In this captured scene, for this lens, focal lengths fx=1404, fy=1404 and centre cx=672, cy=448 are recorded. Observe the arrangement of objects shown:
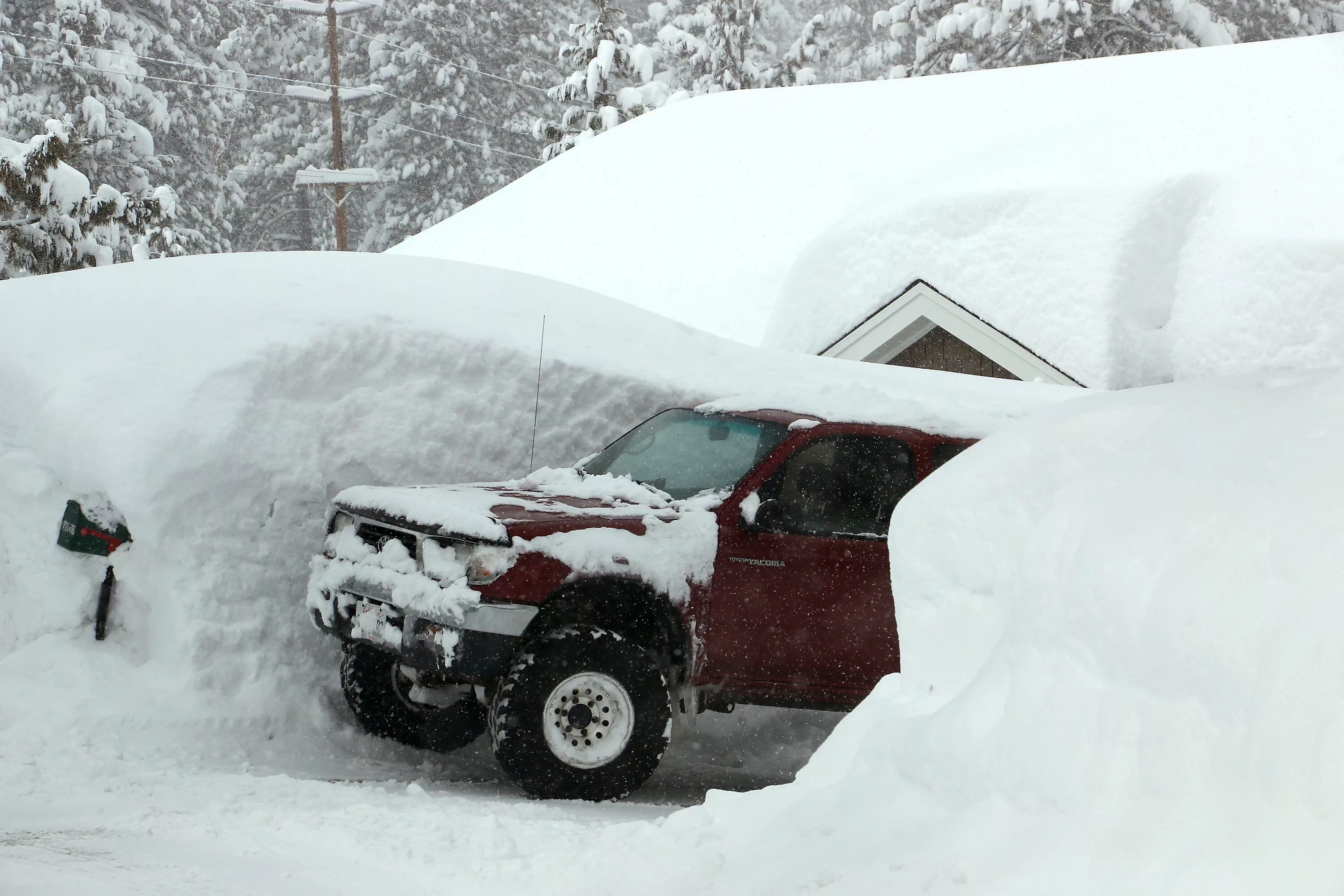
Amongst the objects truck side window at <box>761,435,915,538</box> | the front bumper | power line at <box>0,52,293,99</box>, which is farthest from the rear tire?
power line at <box>0,52,293,99</box>

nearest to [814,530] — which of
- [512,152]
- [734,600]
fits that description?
[734,600]

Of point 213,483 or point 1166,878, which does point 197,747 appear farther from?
point 1166,878

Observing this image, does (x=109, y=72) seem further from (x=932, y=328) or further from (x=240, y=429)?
(x=240, y=429)

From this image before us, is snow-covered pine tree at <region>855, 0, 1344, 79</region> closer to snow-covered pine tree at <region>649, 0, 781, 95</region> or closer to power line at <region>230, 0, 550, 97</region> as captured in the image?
snow-covered pine tree at <region>649, 0, 781, 95</region>

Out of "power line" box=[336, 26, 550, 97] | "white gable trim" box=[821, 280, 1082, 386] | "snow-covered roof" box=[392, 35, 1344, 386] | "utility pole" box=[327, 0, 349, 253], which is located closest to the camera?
"white gable trim" box=[821, 280, 1082, 386]

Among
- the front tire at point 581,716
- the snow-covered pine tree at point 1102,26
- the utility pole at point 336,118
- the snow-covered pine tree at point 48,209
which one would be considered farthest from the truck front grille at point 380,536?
the snow-covered pine tree at point 1102,26

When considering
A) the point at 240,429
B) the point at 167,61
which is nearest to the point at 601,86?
the point at 167,61

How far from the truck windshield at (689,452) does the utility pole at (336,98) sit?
2172cm

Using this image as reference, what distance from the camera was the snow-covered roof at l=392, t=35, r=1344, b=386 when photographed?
15.1 metres

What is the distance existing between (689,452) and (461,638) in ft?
6.01

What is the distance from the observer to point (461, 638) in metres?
5.78

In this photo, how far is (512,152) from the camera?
49219 mm

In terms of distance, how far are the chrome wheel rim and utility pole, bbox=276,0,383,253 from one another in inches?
923

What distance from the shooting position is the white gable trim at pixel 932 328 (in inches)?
580
